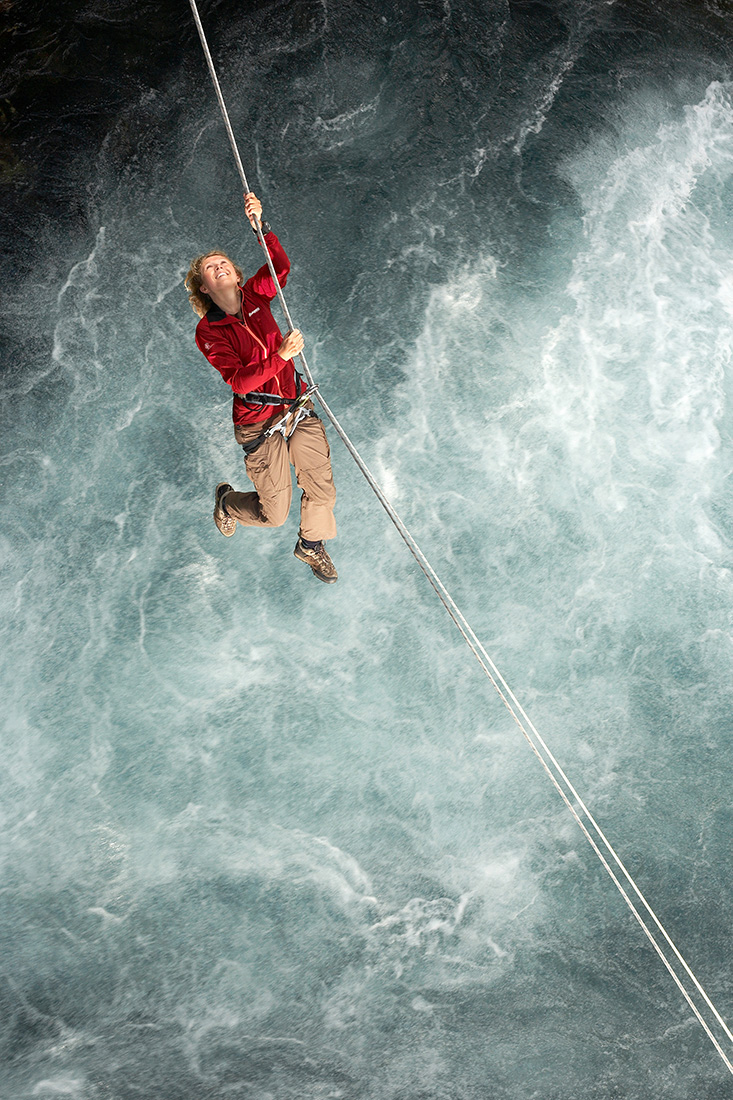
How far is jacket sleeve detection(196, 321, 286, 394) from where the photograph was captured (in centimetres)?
500

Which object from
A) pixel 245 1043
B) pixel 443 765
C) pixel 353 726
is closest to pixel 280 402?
pixel 353 726

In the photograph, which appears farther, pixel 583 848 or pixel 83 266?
pixel 83 266

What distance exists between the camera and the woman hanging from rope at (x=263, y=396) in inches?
197

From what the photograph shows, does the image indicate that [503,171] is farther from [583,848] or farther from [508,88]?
[583,848]

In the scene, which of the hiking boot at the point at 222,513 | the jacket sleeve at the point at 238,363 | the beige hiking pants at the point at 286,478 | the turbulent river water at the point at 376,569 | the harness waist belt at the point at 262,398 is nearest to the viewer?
the jacket sleeve at the point at 238,363

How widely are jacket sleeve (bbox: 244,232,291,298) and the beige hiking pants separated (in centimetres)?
82

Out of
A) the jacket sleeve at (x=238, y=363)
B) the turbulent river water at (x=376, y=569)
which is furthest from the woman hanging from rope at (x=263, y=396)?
the turbulent river water at (x=376, y=569)

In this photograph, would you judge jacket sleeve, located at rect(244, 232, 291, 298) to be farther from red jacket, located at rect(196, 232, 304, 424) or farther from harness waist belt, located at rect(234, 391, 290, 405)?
harness waist belt, located at rect(234, 391, 290, 405)

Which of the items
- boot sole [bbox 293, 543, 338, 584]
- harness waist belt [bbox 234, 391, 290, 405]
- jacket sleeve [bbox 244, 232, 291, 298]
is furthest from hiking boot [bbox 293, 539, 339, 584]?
jacket sleeve [bbox 244, 232, 291, 298]

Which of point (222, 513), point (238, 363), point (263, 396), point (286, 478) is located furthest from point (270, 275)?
point (222, 513)

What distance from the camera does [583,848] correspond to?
22.7 ft

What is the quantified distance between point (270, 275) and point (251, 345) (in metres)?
0.53

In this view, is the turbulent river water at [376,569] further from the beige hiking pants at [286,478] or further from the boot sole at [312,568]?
the beige hiking pants at [286,478]

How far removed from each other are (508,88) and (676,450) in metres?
3.85
